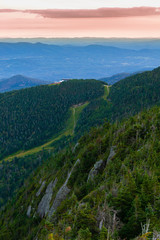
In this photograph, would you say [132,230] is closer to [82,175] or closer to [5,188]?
[82,175]

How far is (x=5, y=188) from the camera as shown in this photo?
180375 millimetres

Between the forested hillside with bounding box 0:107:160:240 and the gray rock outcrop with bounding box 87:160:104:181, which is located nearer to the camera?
the forested hillside with bounding box 0:107:160:240

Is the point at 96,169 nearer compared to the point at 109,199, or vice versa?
the point at 109,199

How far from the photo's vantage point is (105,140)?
8538 cm

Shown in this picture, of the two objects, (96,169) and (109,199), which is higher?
(109,199)

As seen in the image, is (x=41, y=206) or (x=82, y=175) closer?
(x=82, y=175)

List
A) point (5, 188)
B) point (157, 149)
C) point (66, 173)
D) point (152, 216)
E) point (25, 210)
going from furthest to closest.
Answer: point (5, 188)
point (25, 210)
point (66, 173)
point (157, 149)
point (152, 216)

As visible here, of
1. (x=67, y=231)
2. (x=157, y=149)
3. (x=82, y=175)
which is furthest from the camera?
(x=82, y=175)

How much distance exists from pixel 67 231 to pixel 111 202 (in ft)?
26.8

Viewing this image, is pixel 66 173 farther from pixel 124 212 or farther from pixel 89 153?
pixel 124 212

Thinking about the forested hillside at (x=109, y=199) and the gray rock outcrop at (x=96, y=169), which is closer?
the forested hillside at (x=109, y=199)

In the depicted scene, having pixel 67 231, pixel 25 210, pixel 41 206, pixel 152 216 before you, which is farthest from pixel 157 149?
pixel 25 210

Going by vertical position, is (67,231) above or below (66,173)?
above

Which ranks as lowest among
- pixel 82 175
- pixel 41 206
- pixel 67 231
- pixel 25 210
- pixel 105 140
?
pixel 25 210
